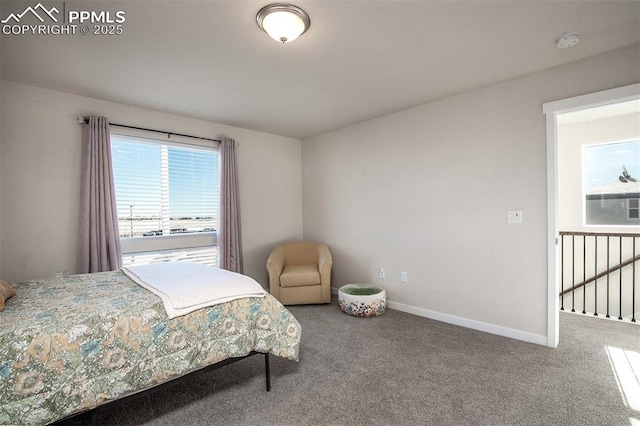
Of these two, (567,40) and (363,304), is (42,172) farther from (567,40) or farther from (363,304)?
(567,40)

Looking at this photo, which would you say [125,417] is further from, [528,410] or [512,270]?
[512,270]

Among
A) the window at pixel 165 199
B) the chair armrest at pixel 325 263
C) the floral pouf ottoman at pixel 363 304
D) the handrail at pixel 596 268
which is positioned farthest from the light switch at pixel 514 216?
the window at pixel 165 199

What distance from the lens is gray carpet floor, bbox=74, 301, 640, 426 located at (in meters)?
1.76

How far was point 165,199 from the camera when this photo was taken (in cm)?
362

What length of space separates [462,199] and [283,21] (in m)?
2.45

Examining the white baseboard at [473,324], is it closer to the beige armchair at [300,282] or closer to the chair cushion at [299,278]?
the beige armchair at [300,282]

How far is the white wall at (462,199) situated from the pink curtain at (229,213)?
1.45m

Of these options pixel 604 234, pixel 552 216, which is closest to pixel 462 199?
pixel 552 216

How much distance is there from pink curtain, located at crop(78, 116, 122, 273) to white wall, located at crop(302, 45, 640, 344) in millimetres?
2787

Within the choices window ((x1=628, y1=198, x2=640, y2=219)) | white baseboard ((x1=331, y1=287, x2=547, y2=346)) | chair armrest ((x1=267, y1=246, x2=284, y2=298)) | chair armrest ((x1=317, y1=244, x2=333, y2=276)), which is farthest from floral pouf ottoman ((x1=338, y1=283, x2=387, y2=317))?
window ((x1=628, y1=198, x2=640, y2=219))

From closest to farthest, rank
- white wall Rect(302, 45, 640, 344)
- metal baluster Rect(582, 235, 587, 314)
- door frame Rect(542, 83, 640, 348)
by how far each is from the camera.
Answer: door frame Rect(542, 83, 640, 348)
white wall Rect(302, 45, 640, 344)
metal baluster Rect(582, 235, 587, 314)

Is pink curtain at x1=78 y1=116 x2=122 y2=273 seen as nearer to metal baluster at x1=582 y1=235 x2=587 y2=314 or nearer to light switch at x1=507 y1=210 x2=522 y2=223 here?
light switch at x1=507 y1=210 x2=522 y2=223

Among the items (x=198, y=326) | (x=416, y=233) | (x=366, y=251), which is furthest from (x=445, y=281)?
(x=198, y=326)

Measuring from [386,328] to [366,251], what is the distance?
1.20m
